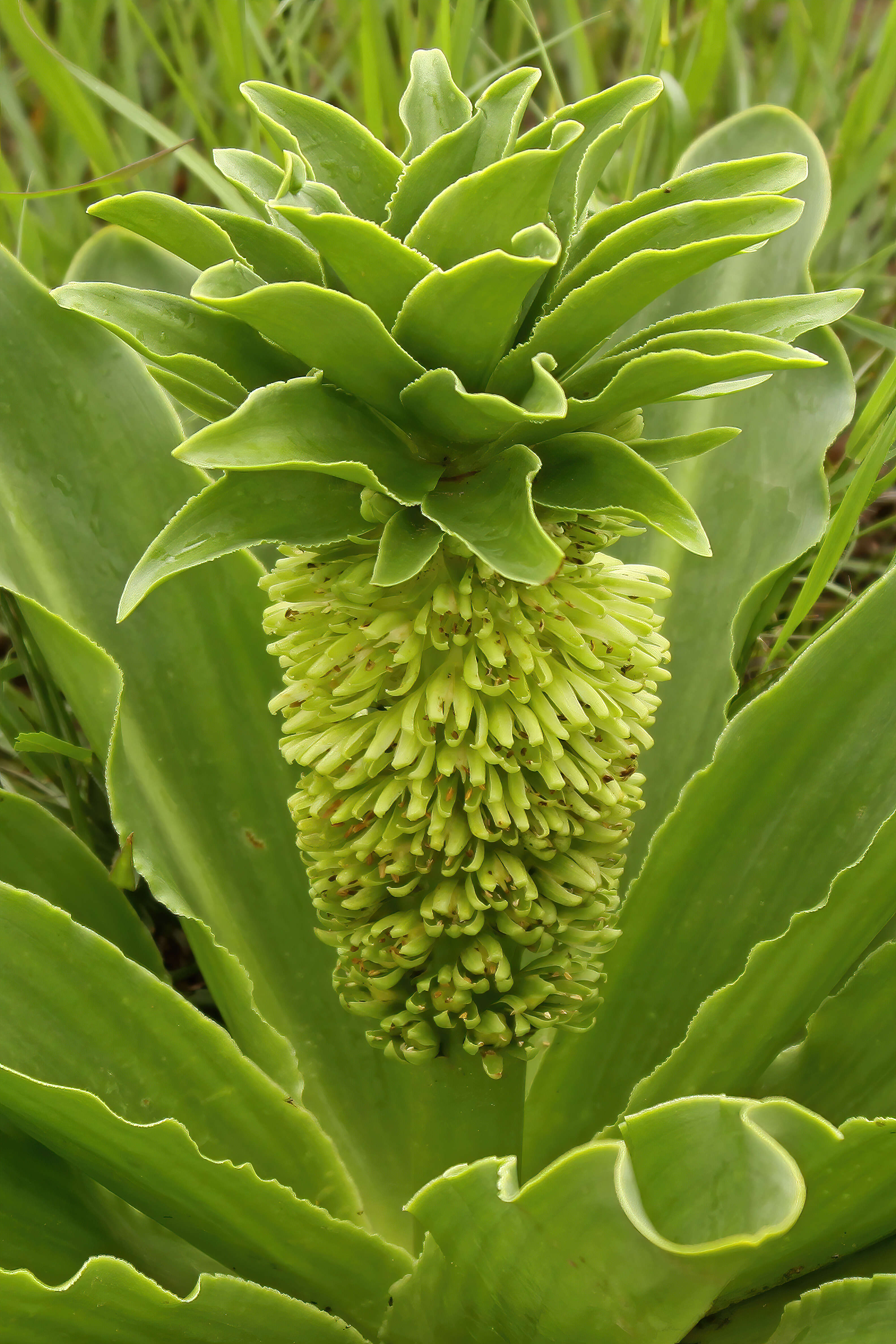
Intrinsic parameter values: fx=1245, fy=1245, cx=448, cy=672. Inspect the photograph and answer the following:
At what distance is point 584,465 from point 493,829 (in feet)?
1.05

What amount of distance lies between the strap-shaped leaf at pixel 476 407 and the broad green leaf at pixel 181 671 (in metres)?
0.57

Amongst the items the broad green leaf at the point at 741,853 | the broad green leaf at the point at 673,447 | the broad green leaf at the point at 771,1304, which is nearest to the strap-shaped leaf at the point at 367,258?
the broad green leaf at the point at 673,447

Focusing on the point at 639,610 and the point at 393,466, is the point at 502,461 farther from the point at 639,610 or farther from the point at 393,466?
the point at 639,610

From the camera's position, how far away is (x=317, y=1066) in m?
1.50


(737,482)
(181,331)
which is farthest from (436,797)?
(737,482)

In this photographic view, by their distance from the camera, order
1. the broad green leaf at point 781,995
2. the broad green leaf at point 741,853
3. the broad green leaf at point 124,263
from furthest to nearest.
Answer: the broad green leaf at point 124,263, the broad green leaf at point 741,853, the broad green leaf at point 781,995

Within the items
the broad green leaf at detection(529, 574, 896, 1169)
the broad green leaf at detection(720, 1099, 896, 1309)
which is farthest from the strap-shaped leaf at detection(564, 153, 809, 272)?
the broad green leaf at detection(720, 1099, 896, 1309)

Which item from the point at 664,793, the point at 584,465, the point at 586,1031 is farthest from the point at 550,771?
the point at 664,793

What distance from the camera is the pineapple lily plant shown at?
930 mm

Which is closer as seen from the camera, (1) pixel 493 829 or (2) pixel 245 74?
(1) pixel 493 829

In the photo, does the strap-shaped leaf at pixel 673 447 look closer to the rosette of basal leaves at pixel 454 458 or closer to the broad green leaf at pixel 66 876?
the rosette of basal leaves at pixel 454 458

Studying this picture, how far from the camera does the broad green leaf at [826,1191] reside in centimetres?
86


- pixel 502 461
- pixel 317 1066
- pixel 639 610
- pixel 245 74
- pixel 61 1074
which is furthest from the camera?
pixel 245 74

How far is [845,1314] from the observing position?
1.03 metres
